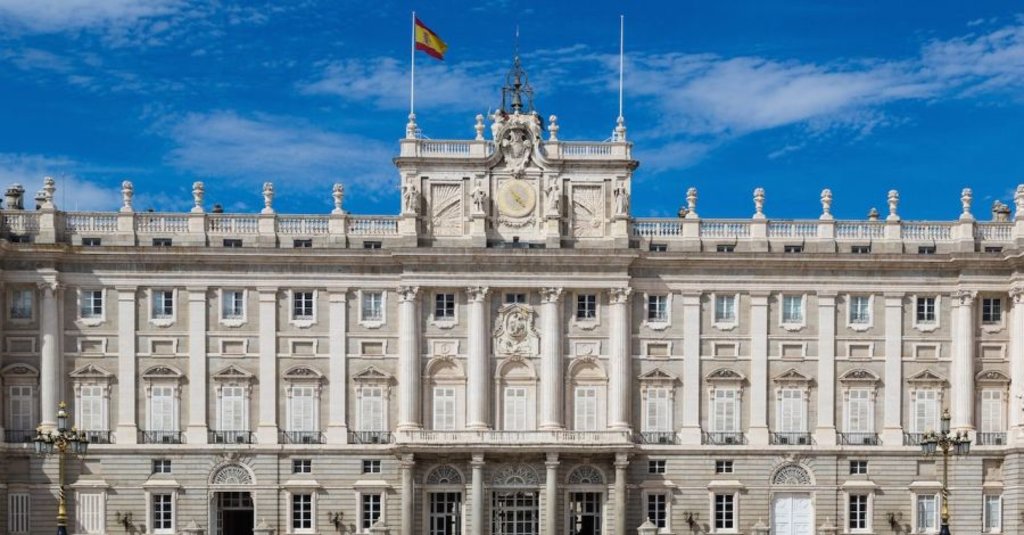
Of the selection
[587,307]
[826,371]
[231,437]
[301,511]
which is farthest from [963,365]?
[231,437]

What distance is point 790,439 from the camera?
65562mm

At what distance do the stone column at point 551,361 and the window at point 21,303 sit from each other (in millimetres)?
24025

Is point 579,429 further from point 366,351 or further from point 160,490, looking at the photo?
point 160,490

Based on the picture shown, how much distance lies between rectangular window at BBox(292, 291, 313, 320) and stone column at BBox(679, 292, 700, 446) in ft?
58.9

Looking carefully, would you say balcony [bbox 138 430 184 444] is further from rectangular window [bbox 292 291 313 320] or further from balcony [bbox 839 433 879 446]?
balcony [bbox 839 433 879 446]

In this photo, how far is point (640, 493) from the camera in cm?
6462

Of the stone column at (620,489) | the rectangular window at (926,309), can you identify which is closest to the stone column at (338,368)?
the stone column at (620,489)

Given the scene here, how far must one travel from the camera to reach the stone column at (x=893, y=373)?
65.5m

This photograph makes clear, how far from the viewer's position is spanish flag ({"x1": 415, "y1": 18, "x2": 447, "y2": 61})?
6519 cm

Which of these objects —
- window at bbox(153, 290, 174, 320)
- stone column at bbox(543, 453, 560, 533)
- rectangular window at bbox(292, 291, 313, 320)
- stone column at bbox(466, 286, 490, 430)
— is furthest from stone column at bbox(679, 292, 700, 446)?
window at bbox(153, 290, 174, 320)

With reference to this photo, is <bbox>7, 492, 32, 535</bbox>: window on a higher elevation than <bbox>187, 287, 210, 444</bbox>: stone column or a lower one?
lower

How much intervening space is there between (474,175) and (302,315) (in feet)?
34.8

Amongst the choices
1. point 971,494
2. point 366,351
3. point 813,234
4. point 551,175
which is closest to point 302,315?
point 366,351

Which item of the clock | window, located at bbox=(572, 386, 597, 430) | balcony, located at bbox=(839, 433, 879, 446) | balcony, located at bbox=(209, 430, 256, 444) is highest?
the clock
